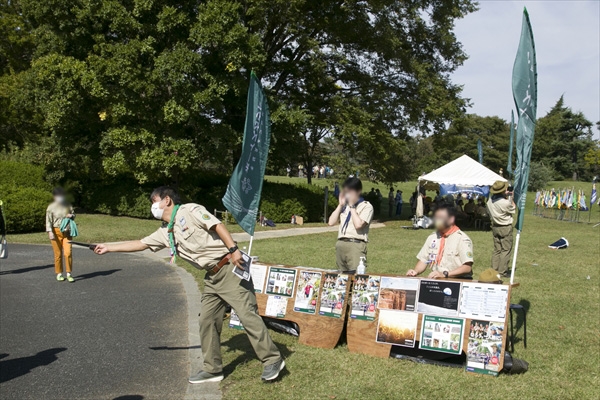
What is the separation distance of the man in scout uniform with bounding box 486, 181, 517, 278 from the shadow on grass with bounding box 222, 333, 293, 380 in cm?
619

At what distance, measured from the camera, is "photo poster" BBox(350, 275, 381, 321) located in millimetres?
5828

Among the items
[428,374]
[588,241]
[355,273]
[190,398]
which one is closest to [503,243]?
[355,273]

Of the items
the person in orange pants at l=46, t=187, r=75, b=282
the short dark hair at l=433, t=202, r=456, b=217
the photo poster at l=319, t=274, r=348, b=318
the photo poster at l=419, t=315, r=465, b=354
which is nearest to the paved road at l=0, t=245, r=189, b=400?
the person in orange pants at l=46, t=187, r=75, b=282

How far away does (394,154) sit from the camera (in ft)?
90.4

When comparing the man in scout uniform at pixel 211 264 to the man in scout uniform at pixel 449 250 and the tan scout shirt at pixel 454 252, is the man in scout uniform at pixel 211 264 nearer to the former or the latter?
the man in scout uniform at pixel 449 250

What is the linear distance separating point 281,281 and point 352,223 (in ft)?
3.72

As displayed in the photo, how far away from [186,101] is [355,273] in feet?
55.3

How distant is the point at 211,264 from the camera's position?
5.00 metres

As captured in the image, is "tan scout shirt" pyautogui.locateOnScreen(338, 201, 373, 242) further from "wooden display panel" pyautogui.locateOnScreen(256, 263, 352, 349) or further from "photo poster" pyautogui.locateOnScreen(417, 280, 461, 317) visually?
"photo poster" pyautogui.locateOnScreen(417, 280, 461, 317)

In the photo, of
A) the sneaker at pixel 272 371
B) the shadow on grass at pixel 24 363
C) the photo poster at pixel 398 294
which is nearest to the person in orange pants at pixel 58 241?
the shadow on grass at pixel 24 363

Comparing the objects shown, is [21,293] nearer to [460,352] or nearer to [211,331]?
[211,331]

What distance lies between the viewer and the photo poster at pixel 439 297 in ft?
17.6

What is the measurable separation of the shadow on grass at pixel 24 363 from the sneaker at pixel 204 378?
1.72 meters

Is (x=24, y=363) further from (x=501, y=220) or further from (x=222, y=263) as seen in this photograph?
(x=501, y=220)
